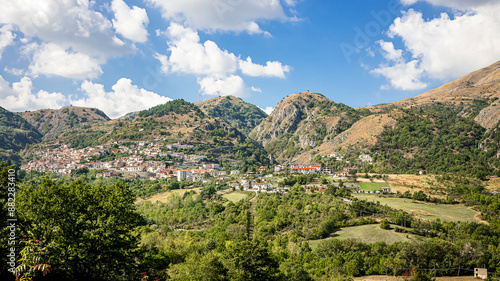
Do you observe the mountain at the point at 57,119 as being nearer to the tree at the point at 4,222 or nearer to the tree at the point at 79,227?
the tree at the point at 4,222

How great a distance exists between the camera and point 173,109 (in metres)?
145

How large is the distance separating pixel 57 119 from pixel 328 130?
16109cm

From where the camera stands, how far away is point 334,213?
128 feet

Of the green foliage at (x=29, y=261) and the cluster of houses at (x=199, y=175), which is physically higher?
the green foliage at (x=29, y=261)

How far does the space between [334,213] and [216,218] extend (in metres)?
17.7

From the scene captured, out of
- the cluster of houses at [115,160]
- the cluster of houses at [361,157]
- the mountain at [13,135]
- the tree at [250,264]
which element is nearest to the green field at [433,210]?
the tree at [250,264]

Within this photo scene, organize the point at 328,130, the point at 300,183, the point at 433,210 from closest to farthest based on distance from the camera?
1. the point at 433,210
2. the point at 300,183
3. the point at 328,130

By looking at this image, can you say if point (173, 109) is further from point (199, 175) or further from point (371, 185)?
point (371, 185)

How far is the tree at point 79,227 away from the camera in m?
11.9

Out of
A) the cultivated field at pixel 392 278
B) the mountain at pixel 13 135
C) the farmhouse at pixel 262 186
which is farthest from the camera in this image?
the mountain at pixel 13 135

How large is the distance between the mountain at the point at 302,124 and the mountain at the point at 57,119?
112 meters

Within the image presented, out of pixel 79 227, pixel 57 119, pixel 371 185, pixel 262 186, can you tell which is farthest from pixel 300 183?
pixel 57 119

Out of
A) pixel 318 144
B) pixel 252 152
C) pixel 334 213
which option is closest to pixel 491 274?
pixel 334 213

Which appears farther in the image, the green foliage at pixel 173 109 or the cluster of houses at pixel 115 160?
the green foliage at pixel 173 109
